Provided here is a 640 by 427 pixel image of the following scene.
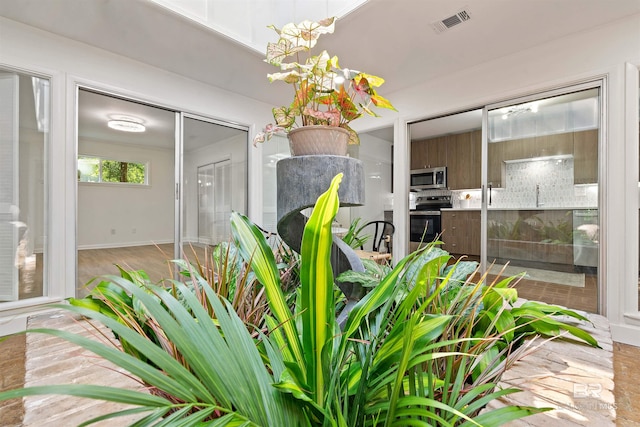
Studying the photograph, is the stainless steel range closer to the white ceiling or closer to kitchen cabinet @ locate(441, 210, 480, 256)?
kitchen cabinet @ locate(441, 210, 480, 256)

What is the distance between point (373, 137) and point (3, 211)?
13.1 feet


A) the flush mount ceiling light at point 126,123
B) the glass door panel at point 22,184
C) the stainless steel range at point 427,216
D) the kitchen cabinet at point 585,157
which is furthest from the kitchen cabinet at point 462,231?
the flush mount ceiling light at point 126,123

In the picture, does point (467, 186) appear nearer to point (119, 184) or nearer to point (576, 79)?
point (576, 79)

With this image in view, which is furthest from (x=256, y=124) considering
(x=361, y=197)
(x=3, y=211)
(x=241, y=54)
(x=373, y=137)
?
(x=361, y=197)

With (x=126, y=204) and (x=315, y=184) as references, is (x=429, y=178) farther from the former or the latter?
(x=126, y=204)

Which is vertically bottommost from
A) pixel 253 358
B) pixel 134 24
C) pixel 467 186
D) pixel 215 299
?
pixel 253 358

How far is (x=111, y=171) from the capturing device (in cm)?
658

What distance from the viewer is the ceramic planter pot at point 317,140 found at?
3.36 feet

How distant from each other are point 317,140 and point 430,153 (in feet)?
18.5

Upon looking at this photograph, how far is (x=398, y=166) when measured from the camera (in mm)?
3564

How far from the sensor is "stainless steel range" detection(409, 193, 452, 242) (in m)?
5.59

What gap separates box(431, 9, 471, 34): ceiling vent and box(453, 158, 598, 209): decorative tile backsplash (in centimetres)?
138

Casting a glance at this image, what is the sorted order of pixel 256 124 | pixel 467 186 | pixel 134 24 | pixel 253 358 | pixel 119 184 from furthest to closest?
1. pixel 119 184
2. pixel 467 186
3. pixel 256 124
4. pixel 134 24
5. pixel 253 358

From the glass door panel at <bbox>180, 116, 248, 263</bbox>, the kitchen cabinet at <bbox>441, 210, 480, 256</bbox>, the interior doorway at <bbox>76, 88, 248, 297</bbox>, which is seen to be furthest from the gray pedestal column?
the kitchen cabinet at <bbox>441, 210, 480, 256</bbox>
